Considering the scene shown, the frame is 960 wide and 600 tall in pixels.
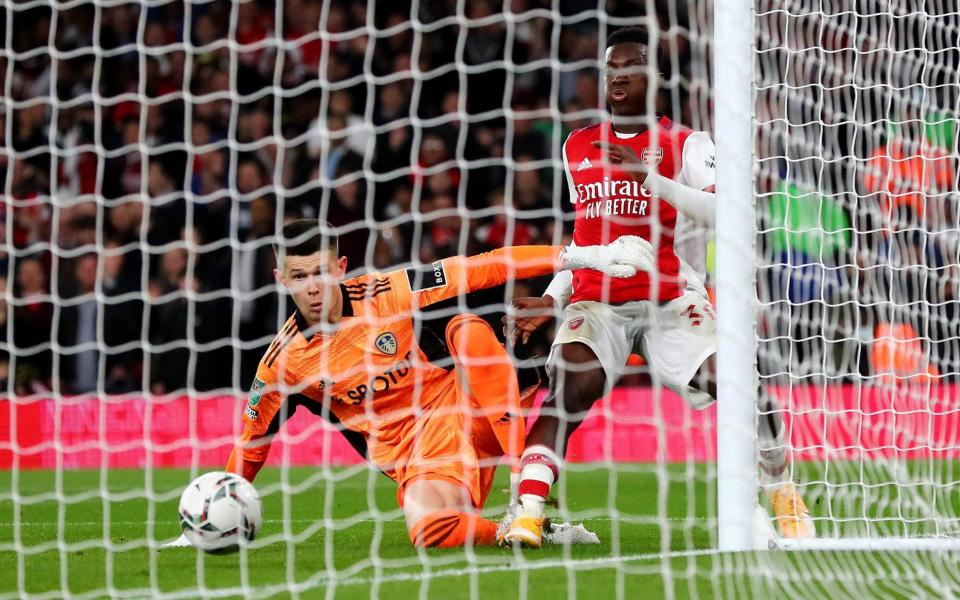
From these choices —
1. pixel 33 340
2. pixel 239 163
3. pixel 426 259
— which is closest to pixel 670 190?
pixel 426 259

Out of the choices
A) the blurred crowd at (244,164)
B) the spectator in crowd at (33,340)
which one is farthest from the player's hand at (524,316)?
the spectator in crowd at (33,340)

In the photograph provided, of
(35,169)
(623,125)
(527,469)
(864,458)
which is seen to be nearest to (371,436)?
(527,469)

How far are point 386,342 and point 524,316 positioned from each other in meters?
0.59

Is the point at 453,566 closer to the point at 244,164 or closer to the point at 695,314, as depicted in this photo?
the point at 695,314

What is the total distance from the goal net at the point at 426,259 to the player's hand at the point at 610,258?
0.25 m

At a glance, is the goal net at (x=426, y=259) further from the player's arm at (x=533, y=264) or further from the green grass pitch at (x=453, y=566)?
the player's arm at (x=533, y=264)

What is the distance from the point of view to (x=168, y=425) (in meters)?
8.61

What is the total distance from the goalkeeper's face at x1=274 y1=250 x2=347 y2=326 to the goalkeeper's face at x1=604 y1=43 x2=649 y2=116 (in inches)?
43.4

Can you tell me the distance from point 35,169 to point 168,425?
1.80 m

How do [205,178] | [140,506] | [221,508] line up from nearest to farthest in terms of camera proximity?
1. [221,508]
2. [140,506]
3. [205,178]

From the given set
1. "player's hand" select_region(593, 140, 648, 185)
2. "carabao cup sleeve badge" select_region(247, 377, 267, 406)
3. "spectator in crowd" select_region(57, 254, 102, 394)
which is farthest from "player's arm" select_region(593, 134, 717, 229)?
"spectator in crowd" select_region(57, 254, 102, 394)

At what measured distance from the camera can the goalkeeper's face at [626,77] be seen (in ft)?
14.8

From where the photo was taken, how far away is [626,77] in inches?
177

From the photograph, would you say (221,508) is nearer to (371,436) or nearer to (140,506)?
(371,436)
